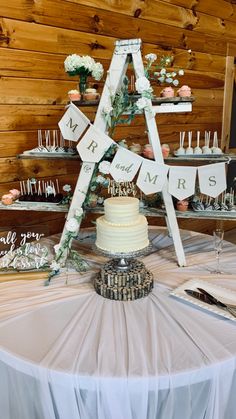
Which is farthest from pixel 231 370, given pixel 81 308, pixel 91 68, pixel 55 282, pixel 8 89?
pixel 8 89

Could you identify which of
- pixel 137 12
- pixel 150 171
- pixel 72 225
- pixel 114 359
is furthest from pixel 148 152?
pixel 137 12

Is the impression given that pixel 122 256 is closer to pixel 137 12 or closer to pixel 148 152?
pixel 148 152

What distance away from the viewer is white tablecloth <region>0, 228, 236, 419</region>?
0.96 meters

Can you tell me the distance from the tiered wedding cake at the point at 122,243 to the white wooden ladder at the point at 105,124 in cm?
22

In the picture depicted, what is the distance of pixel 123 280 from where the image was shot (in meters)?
1.33

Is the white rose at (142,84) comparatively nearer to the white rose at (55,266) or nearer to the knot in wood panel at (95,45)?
the white rose at (55,266)

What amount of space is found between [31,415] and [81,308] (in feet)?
1.12

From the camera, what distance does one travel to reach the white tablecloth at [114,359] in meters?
0.96

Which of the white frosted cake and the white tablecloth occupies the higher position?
the white frosted cake

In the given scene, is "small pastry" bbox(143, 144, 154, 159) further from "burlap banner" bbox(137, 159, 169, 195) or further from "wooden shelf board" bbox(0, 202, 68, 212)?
"wooden shelf board" bbox(0, 202, 68, 212)

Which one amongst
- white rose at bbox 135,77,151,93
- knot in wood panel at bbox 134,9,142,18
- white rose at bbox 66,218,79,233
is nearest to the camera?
white rose at bbox 135,77,151,93

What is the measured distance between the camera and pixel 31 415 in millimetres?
1077

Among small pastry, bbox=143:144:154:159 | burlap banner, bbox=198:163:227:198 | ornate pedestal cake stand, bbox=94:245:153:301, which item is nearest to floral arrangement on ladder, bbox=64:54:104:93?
small pastry, bbox=143:144:154:159

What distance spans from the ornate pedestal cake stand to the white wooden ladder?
0.27 metres
